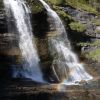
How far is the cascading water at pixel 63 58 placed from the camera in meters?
37.6

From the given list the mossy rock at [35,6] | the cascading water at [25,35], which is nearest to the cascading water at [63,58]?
the mossy rock at [35,6]

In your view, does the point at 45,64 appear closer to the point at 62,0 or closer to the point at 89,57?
the point at 89,57

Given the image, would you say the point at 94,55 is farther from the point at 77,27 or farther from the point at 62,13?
the point at 62,13

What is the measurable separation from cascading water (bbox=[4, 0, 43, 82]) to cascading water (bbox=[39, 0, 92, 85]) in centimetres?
211

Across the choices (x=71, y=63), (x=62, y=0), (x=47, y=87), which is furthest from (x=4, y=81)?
(x=62, y=0)

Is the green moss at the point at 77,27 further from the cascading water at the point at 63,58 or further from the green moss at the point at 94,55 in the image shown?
the green moss at the point at 94,55

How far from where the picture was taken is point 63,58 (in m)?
41.2

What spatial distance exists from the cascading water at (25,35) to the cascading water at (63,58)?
2.11 m

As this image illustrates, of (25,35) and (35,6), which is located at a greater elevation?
(35,6)

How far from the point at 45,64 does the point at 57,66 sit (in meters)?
1.34

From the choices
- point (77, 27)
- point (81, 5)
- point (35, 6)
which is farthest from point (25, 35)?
point (81, 5)

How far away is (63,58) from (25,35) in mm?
5150

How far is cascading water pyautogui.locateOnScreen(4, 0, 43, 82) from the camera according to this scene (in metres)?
38.1

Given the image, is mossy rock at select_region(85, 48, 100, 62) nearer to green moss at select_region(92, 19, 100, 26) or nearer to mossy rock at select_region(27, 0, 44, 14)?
green moss at select_region(92, 19, 100, 26)
